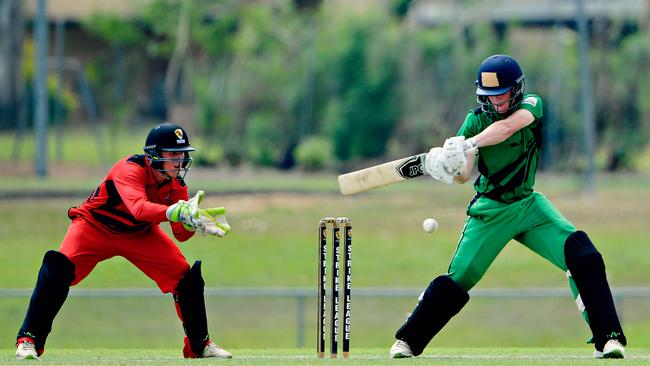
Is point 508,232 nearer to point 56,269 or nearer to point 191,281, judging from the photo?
point 191,281

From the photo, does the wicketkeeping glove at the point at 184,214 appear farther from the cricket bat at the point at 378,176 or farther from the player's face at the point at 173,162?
the cricket bat at the point at 378,176

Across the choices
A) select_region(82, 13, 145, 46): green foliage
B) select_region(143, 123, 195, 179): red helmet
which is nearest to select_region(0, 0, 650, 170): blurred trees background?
select_region(82, 13, 145, 46): green foliage

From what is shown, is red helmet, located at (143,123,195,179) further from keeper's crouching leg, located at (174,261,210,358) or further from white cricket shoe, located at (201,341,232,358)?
white cricket shoe, located at (201,341,232,358)

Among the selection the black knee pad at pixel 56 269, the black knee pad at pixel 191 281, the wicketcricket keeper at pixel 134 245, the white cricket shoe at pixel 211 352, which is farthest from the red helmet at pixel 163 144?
the white cricket shoe at pixel 211 352

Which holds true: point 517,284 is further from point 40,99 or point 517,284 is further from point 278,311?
point 40,99

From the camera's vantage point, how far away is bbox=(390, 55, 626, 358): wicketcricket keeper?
854cm

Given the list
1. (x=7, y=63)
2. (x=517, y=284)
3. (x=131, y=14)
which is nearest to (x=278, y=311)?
(x=517, y=284)

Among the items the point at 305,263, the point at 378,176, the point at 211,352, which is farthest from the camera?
the point at 305,263

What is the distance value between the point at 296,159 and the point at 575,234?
19350 mm

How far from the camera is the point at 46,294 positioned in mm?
8719

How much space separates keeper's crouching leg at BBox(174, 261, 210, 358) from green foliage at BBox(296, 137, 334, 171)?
18457 mm

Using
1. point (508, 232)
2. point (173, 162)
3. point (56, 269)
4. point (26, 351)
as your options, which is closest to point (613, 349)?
point (508, 232)

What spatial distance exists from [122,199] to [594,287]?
2959 millimetres

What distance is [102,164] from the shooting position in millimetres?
27281
